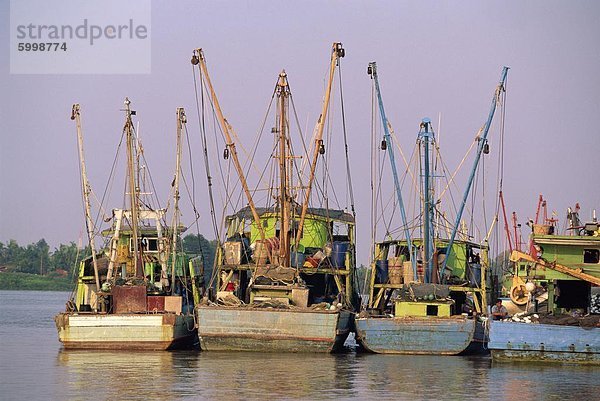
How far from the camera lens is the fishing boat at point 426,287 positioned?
133 feet

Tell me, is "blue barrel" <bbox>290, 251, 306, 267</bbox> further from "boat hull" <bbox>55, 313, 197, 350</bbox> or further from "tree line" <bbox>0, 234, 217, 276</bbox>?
"tree line" <bbox>0, 234, 217, 276</bbox>

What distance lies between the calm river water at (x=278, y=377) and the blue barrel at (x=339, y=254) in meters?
4.05

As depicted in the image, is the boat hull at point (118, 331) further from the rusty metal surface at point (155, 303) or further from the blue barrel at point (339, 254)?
the blue barrel at point (339, 254)

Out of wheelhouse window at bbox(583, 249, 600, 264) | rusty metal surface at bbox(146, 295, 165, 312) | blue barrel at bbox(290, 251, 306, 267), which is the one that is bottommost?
rusty metal surface at bbox(146, 295, 165, 312)

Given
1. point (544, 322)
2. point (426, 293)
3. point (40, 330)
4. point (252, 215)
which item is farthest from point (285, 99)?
point (40, 330)

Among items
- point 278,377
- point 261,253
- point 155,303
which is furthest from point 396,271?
point 278,377

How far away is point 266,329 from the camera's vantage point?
131 ft

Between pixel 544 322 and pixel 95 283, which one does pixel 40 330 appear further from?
pixel 544 322

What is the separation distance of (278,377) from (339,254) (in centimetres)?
1274

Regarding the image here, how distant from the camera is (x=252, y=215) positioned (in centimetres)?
4831

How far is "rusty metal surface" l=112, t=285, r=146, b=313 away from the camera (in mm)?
42594

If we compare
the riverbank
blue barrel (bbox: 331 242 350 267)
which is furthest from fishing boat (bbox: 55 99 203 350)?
the riverbank

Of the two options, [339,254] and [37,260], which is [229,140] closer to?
[339,254]

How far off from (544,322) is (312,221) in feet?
45.4
